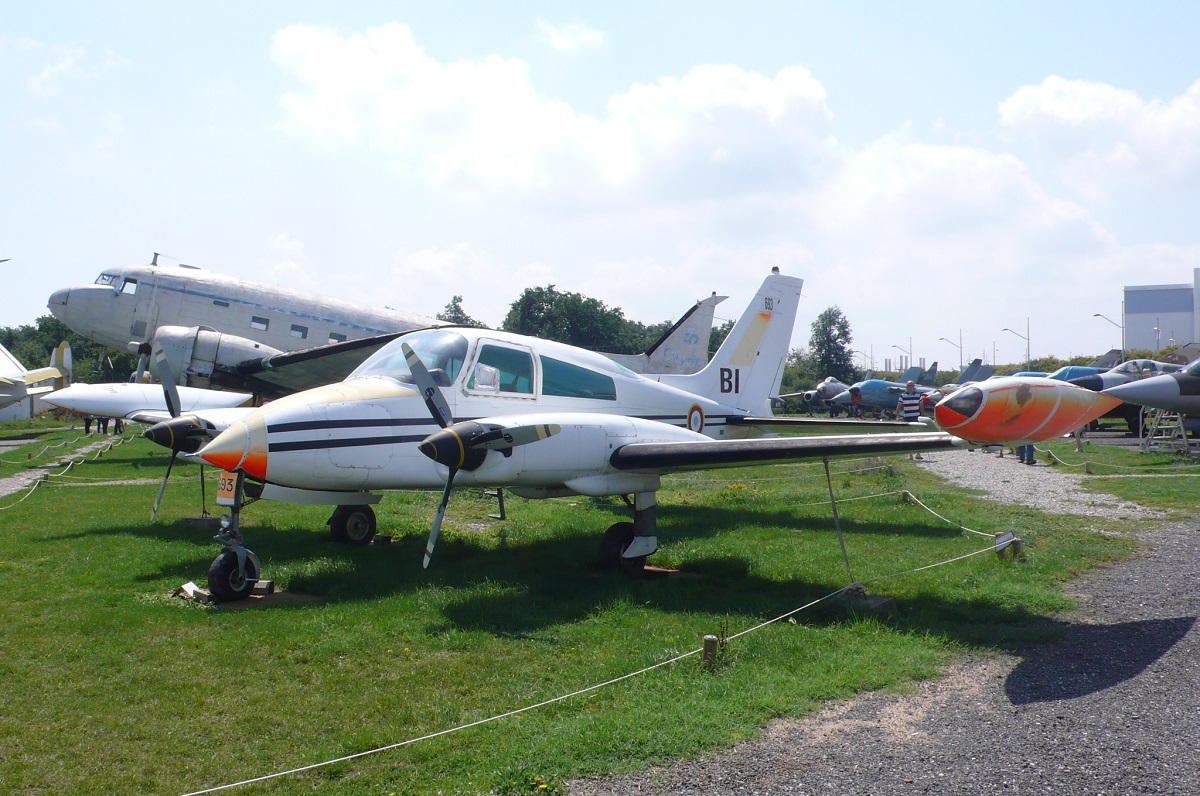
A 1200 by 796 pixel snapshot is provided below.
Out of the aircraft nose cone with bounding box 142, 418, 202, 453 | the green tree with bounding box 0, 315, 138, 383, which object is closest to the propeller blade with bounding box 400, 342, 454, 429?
the aircraft nose cone with bounding box 142, 418, 202, 453

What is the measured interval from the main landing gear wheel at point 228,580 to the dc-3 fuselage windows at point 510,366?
10.9 feet

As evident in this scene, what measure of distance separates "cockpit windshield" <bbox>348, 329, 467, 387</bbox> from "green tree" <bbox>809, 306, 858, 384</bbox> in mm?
95282

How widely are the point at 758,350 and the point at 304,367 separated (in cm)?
954

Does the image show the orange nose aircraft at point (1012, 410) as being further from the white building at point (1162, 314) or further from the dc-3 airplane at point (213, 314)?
the white building at point (1162, 314)

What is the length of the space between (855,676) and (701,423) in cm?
769

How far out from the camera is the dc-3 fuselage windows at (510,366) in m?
10.1

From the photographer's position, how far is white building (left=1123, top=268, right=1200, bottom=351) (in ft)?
368

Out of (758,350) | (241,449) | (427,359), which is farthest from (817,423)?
(241,449)

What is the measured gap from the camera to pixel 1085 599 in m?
7.91

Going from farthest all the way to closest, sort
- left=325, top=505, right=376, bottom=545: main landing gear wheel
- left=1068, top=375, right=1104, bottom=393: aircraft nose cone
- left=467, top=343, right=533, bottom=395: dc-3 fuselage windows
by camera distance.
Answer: left=1068, top=375, right=1104, bottom=393: aircraft nose cone < left=325, top=505, right=376, bottom=545: main landing gear wheel < left=467, top=343, right=533, bottom=395: dc-3 fuselage windows

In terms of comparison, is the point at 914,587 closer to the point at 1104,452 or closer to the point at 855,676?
the point at 855,676

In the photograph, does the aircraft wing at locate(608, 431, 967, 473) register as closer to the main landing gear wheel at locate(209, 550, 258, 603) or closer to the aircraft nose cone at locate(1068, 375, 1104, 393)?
the main landing gear wheel at locate(209, 550, 258, 603)

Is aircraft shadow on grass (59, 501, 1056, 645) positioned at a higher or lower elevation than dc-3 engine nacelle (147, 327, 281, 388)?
lower

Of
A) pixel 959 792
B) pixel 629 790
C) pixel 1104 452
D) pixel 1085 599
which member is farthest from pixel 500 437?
pixel 1104 452
